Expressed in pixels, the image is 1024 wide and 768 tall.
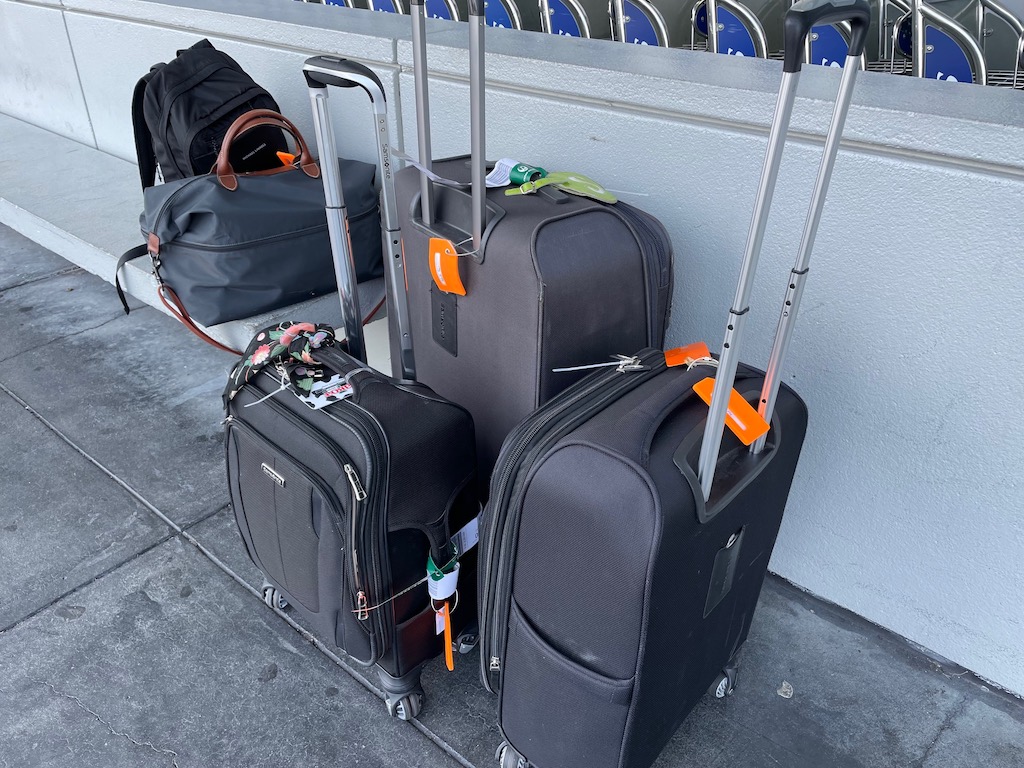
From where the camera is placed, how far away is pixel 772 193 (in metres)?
0.87

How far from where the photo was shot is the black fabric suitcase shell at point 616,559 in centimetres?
103

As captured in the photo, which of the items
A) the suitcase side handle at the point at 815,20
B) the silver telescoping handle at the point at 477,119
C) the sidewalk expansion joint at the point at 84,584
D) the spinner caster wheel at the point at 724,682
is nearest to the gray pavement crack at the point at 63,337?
the sidewalk expansion joint at the point at 84,584

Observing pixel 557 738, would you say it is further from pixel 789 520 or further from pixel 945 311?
pixel 945 311

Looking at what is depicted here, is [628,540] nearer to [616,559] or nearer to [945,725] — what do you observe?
[616,559]

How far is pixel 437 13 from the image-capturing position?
3.62 metres

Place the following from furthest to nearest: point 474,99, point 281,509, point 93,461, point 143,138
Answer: point 143,138
point 93,461
point 281,509
point 474,99

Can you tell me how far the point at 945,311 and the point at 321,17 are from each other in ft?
6.11

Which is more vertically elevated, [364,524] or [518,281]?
[518,281]

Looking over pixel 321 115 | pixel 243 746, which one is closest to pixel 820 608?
pixel 243 746

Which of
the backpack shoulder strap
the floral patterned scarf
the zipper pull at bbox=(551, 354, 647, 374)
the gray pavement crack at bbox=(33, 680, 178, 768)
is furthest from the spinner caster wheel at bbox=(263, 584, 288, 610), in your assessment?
the backpack shoulder strap

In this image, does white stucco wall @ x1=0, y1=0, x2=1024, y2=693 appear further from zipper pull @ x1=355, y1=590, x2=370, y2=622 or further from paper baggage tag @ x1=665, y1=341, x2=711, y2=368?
zipper pull @ x1=355, y1=590, x2=370, y2=622

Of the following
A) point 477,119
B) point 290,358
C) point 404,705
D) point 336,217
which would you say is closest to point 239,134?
point 336,217

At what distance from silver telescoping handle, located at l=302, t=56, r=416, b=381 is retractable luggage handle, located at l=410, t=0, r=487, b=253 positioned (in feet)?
0.24

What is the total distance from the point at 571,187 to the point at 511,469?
57 centimetres
